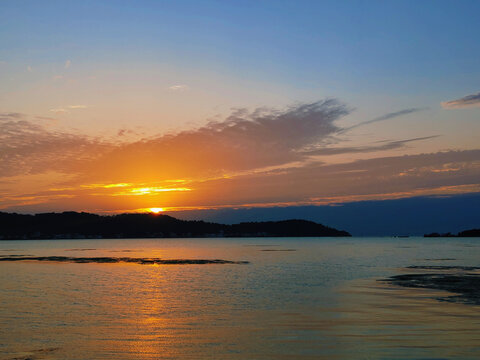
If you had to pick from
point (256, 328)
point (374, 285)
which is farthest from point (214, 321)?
point (374, 285)

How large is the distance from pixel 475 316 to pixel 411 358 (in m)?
11.9

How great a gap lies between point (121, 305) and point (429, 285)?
98.7ft

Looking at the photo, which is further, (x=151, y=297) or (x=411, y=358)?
(x=151, y=297)

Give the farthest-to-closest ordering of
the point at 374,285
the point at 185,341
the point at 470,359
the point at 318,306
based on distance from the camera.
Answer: the point at 374,285 < the point at 318,306 < the point at 185,341 < the point at 470,359

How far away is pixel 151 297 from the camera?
4294 cm

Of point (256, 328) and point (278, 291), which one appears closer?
point (256, 328)

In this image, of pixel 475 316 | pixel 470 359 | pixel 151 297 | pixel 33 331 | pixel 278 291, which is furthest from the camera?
pixel 278 291

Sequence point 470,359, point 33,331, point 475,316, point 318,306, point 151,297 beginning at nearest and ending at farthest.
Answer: point 470,359
point 33,331
point 475,316
point 318,306
point 151,297

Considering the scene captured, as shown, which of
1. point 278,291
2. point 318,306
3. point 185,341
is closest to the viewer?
point 185,341

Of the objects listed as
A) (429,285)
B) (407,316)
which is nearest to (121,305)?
(407,316)

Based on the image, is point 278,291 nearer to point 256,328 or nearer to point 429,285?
point 429,285

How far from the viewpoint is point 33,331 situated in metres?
26.9

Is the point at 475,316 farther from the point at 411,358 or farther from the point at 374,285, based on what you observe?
the point at 374,285

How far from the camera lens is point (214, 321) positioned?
30312mm
